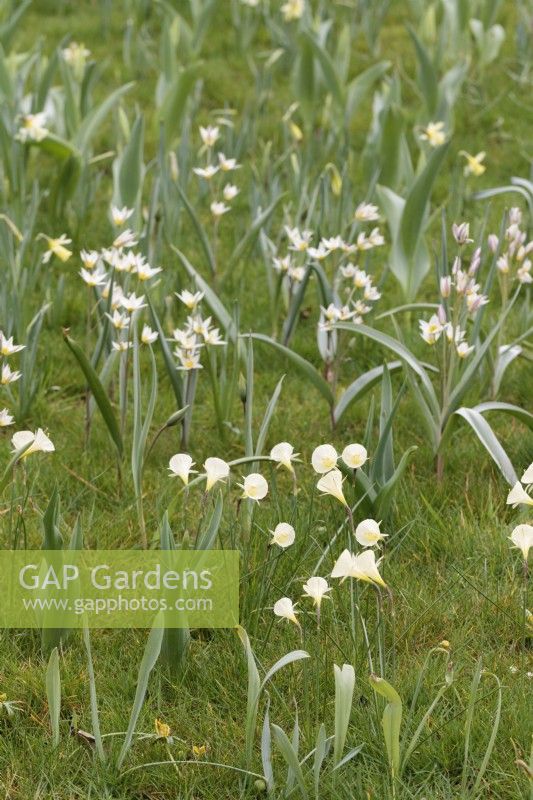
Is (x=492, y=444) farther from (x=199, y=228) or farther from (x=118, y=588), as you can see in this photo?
(x=199, y=228)

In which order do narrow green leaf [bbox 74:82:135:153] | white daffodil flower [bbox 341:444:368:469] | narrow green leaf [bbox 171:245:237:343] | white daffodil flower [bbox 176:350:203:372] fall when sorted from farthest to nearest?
narrow green leaf [bbox 74:82:135:153], narrow green leaf [bbox 171:245:237:343], white daffodil flower [bbox 176:350:203:372], white daffodil flower [bbox 341:444:368:469]

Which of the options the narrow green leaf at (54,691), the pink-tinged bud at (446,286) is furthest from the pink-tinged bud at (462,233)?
the narrow green leaf at (54,691)

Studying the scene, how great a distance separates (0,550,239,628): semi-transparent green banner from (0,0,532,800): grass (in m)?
0.04

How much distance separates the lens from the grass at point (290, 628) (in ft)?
6.17

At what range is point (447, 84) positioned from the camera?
459 centimetres

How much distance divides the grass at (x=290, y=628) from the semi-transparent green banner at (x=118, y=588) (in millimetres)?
40

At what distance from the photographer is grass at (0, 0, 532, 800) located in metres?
1.88

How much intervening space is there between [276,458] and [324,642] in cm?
38

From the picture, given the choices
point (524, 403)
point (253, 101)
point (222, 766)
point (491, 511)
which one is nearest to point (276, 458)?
point (222, 766)

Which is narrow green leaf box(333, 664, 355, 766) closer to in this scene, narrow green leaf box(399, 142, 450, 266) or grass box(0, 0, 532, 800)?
grass box(0, 0, 532, 800)

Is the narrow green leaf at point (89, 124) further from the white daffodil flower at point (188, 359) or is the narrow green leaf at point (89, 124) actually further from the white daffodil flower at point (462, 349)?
the white daffodil flower at point (462, 349)

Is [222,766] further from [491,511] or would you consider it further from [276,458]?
[491,511]

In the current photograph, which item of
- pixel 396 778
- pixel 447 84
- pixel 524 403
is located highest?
pixel 447 84

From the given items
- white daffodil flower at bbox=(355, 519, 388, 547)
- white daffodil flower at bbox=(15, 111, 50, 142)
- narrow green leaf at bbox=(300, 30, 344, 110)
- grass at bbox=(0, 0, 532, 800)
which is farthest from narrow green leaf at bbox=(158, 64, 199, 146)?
white daffodil flower at bbox=(355, 519, 388, 547)
